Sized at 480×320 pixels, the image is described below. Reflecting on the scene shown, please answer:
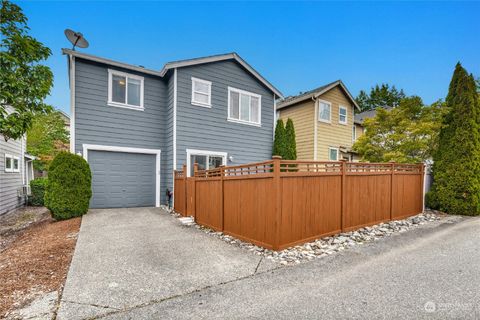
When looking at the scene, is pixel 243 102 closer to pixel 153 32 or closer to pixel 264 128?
pixel 264 128

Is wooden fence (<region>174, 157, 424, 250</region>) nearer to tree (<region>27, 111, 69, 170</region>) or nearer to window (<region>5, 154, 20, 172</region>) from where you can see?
window (<region>5, 154, 20, 172</region>)

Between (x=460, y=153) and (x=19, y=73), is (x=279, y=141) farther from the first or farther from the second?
(x=19, y=73)

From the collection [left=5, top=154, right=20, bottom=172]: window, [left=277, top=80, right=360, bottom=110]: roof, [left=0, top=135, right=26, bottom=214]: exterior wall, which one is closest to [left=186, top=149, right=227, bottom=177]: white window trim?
[left=277, top=80, right=360, bottom=110]: roof

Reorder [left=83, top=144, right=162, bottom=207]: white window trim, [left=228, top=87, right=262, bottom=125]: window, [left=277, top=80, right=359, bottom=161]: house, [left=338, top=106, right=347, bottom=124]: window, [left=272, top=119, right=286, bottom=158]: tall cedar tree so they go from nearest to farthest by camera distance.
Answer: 1. [left=83, top=144, right=162, bottom=207]: white window trim
2. [left=228, top=87, right=262, bottom=125]: window
3. [left=272, top=119, right=286, bottom=158]: tall cedar tree
4. [left=277, top=80, right=359, bottom=161]: house
5. [left=338, top=106, right=347, bottom=124]: window

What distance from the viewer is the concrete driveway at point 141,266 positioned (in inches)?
111

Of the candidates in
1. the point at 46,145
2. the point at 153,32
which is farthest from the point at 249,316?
the point at 46,145

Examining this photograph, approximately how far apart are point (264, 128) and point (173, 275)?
891 centimetres

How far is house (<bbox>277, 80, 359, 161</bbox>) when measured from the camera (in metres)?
13.4

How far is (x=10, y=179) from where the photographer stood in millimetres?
10734

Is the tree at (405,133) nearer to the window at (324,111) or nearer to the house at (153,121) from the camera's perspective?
the window at (324,111)

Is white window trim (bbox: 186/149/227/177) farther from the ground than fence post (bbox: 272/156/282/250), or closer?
farther from the ground

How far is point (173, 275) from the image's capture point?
11.5 ft

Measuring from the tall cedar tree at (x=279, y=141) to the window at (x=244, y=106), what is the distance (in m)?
1.16

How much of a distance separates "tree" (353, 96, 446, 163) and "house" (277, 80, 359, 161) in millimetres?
3324
